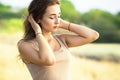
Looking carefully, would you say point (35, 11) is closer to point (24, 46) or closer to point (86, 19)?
point (24, 46)

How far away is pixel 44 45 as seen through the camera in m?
2.93

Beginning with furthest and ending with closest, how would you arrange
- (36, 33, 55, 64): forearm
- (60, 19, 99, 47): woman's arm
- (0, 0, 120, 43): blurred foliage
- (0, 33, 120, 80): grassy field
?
(0, 0, 120, 43): blurred foliage → (0, 33, 120, 80): grassy field → (60, 19, 99, 47): woman's arm → (36, 33, 55, 64): forearm

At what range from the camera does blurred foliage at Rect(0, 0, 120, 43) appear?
32.3 ft

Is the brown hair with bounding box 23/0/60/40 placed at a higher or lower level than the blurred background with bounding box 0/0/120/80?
higher

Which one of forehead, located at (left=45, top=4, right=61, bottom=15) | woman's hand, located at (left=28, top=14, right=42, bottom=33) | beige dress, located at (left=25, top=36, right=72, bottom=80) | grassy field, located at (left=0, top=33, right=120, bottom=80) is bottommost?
grassy field, located at (left=0, top=33, right=120, bottom=80)

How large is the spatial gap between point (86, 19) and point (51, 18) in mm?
7326

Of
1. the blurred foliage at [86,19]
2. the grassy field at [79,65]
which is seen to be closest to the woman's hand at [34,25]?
the grassy field at [79,65]

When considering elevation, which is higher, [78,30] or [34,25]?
[34,25]

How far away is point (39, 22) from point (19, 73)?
4.70 metres

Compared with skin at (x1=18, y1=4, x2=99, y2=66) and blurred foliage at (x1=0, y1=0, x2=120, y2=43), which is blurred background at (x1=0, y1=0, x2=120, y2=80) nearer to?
blurred foliage at (x1=0, y1=0, x2=120, y2=43)

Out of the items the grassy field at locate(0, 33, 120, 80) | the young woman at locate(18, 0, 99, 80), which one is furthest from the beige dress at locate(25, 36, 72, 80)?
the grassy field at locate(0, 33, 120, 80)

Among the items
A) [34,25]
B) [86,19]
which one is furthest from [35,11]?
[86,19]

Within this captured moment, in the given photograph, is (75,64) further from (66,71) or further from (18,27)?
(66,71)

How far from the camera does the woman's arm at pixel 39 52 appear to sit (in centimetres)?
290
